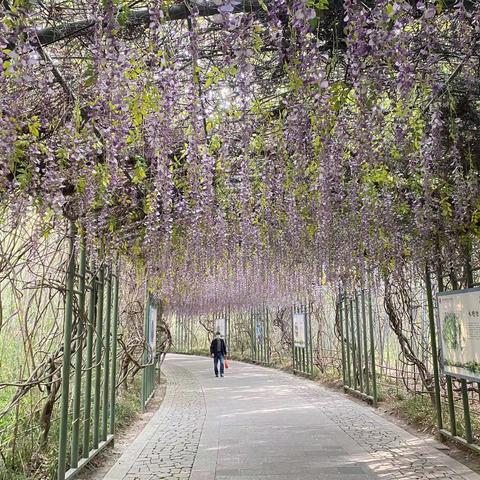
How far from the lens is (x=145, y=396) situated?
714 centimetres

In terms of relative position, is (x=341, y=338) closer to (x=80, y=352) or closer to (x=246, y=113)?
(x=80, y=352)

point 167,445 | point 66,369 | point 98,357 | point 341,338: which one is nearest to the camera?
point 66,369

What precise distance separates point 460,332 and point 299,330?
6935 millimetres

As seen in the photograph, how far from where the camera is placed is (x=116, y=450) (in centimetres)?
480

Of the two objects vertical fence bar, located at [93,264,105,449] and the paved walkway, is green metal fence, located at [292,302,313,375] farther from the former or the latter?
vertical fence bar, located at [93,264,105,449]

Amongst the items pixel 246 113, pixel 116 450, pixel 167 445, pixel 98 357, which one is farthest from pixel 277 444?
pixel 246 113

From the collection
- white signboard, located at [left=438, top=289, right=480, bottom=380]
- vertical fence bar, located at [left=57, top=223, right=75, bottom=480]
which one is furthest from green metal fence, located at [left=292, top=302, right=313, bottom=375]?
vertical fence bar, located at [left=57, top=223, right=75, bottom=480]

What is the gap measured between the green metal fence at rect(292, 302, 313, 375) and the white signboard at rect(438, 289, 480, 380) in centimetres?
600

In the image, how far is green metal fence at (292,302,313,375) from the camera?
10.7m

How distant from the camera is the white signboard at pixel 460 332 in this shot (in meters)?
3.94

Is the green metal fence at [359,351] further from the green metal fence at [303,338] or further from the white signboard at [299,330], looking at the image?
the white signboard at [299,330]

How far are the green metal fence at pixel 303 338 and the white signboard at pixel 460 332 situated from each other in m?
6.00

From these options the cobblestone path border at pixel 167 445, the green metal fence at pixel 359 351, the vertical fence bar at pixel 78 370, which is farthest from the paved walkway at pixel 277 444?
the vertical fence bar at pixel 78 370

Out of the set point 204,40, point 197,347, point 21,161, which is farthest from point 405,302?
point 197,347
